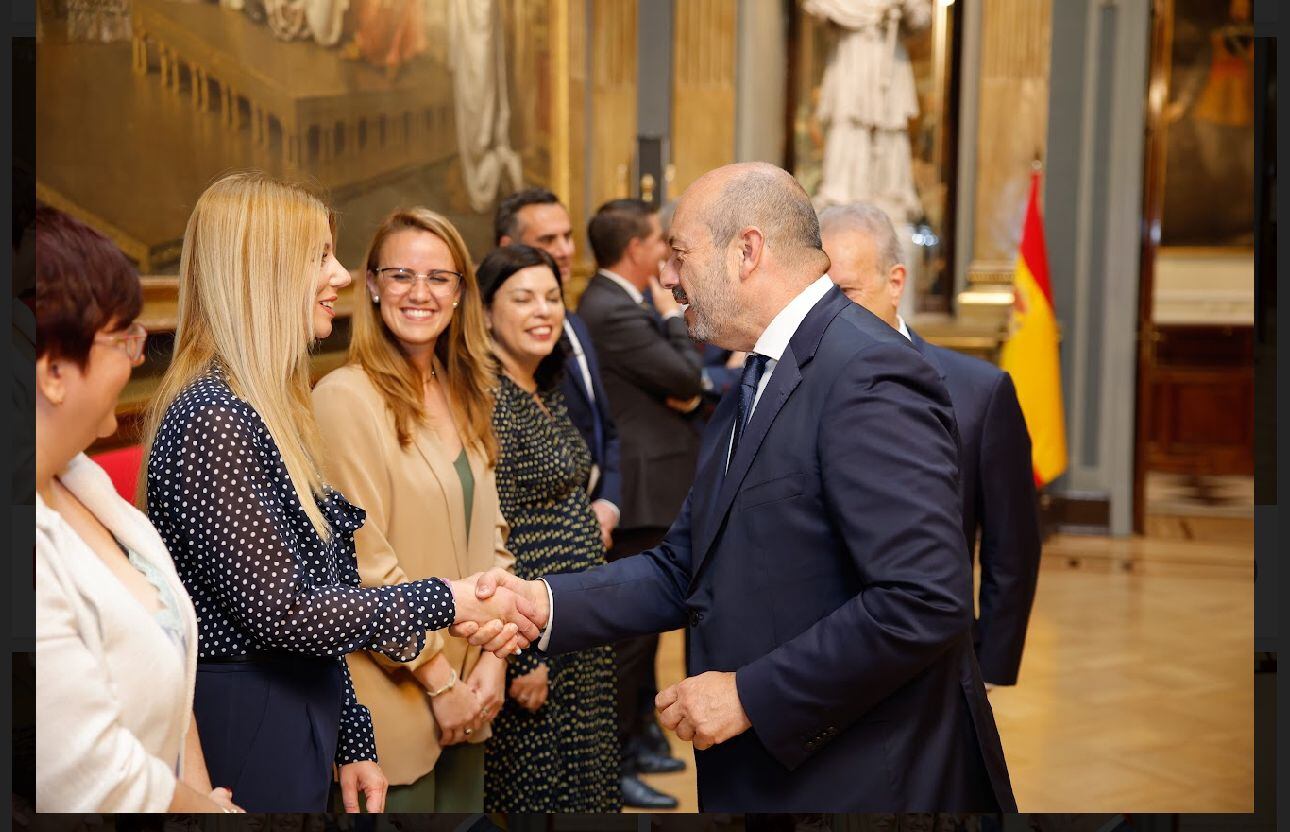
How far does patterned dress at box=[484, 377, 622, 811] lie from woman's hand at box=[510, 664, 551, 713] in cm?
2

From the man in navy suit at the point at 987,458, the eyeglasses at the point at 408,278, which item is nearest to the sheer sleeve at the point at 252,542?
the eyeglasses at the point at 408,278

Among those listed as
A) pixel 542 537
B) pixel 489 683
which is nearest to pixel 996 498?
pixel 542 537

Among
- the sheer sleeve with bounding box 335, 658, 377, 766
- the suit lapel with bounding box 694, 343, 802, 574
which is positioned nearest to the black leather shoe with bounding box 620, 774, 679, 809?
the sheer sleeve with bounding box 335, 658, 377, 766

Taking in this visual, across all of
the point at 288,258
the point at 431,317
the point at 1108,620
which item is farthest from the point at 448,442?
the point at 1108,620

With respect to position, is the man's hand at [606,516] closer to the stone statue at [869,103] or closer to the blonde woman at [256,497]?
the blonde woman at [256,497]

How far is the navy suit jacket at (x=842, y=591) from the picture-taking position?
196 cm

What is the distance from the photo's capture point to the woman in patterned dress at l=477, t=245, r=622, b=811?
3.42 m

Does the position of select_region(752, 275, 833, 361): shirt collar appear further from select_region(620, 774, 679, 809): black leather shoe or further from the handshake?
select_region(620, 774, 679, 809): black leather shoe

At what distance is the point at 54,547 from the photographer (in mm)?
1501

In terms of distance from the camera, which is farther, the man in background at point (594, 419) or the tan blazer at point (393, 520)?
the man in background at point (594, 419)

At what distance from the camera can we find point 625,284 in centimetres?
506

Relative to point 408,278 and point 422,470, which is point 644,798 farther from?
point 408,278

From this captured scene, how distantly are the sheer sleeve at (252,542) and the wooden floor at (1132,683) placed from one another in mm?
2896

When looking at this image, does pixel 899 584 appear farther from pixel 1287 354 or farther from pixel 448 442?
pixel 448 442
